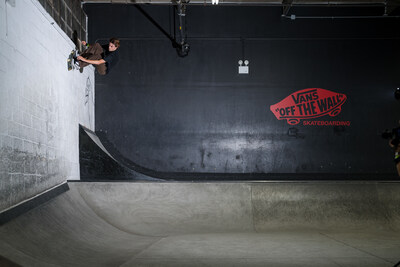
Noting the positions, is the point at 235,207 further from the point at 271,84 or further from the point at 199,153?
the point at 271,84

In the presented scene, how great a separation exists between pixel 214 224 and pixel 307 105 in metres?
4.78

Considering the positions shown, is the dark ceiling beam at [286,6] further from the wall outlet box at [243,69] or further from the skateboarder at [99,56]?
the skateboarder at [99,56]

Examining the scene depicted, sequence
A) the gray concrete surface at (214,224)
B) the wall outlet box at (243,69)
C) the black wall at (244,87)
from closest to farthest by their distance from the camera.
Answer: the gray concrete surface at (214,224)
the black wall at (244,87)
the wall outlet box at (243,69)

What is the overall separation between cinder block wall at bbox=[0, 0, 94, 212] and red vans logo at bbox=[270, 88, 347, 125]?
5.03 m

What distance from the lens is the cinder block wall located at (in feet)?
14.0

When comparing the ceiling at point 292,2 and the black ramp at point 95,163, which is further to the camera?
the ceiling at point 292,2

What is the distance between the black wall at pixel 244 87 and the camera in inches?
365

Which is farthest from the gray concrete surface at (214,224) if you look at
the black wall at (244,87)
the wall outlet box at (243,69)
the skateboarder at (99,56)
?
the wall outlet box at (243,69)

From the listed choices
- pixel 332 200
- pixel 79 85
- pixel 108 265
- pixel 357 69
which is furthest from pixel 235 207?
pixel 357 69

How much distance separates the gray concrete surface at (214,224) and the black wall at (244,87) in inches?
114

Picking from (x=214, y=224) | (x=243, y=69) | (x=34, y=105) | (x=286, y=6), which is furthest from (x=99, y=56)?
(x=286, y=6)

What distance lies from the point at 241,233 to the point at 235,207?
723 millimetres

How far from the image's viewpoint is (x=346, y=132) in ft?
30.9

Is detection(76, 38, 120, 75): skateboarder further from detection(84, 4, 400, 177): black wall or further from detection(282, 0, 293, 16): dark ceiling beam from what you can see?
detection(282, 0, 293, 16): dark ceiling beam
